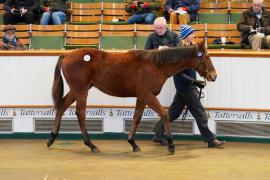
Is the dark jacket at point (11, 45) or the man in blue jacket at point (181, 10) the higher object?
the man in blue jacket at point (181, 10)

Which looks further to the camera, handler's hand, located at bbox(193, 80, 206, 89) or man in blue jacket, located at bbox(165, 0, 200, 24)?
man in blue jacket, located at bbox(165, 0, 200, 24)

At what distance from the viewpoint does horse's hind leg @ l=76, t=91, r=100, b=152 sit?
12.1 meters

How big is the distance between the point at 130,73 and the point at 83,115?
105 cm

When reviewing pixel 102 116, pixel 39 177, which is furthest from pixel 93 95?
pixel 39 177

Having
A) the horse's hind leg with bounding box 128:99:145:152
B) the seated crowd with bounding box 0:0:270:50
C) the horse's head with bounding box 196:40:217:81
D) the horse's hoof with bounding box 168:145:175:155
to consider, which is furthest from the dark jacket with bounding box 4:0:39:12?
the horse's hoof with bounding box 168:145:175:155

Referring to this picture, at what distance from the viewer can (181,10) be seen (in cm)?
1616

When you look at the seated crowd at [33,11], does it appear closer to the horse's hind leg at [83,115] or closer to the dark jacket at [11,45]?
the dark jacket at [11,45]

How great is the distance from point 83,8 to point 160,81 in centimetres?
633

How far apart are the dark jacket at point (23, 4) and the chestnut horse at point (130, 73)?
5.17 meters

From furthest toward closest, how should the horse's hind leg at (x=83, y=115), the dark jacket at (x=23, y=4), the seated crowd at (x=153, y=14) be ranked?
the dark jacket at (x=23, y=4) < the seated crowd at (x=153, y=14) < the horse's hind leg at (x=83, y=115)

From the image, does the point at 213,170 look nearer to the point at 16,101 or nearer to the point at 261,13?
the point at 16,101

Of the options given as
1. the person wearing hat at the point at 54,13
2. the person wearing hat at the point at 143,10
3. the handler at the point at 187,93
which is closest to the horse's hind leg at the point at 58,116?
the handler at the point at 187,93

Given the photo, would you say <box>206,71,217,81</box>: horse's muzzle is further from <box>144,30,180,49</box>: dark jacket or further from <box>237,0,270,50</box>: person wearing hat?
<box>237,0,270,50</box>: person wearing hat

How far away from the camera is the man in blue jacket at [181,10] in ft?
52.8
